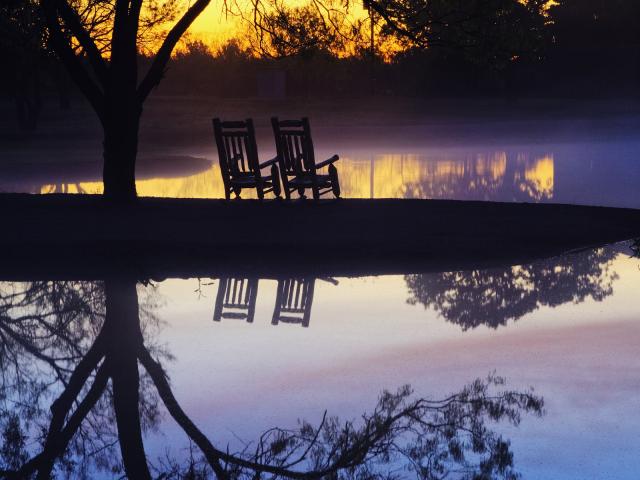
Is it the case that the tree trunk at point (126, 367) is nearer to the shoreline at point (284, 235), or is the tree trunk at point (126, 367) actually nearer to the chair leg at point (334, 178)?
the shoreline at point (284, 235)

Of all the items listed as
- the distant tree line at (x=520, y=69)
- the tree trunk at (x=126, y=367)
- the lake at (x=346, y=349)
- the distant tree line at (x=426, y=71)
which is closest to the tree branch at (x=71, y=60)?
the lake at (x=346, y=349)

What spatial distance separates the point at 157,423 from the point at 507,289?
535 cm

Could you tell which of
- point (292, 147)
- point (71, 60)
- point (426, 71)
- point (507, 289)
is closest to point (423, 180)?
point (292, 147)

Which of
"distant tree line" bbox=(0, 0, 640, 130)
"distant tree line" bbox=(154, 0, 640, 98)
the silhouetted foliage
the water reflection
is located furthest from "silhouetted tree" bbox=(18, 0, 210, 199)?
the silhouetted foliage

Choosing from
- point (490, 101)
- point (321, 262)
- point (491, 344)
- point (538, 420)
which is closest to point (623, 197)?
point (321, 262)

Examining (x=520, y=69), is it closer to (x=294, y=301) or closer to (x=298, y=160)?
(x=298, y=160)

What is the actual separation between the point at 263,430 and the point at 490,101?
190ft

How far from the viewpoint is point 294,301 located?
10758 millimetres

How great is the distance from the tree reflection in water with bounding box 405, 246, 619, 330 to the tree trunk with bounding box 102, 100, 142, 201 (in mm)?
7048

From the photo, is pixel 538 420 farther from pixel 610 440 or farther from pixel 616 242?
pixel 616 242

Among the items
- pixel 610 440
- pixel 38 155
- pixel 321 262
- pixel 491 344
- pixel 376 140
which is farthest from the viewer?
pixel 376 140

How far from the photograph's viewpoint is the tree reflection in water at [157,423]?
591 centimetres

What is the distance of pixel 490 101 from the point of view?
207 ft

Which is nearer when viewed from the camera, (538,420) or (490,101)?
(538,420)
